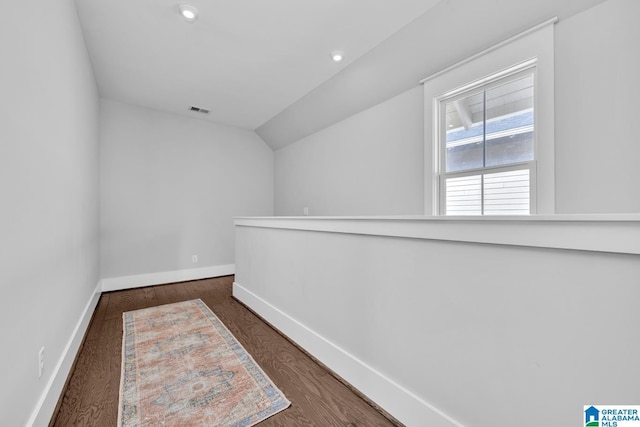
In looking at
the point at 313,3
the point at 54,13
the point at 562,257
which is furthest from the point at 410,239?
the point at 54,13

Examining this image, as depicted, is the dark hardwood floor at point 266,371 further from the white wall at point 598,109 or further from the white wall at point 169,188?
the white wall at point 598,109

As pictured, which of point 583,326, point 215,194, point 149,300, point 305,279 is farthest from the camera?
point 215,194

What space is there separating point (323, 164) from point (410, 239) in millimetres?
2943

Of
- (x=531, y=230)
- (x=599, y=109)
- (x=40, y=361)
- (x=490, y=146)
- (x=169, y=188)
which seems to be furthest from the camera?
(x=169, y=188)

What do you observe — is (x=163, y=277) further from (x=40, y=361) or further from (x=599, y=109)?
(x=599, y=109)

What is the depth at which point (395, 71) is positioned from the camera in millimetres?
2648

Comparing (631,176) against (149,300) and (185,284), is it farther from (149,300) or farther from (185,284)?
(185,284)

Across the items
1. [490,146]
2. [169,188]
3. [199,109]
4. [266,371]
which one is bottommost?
[266,371]

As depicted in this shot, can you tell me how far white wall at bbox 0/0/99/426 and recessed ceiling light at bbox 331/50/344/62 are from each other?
2054 mm

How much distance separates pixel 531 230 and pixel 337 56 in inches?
98.5

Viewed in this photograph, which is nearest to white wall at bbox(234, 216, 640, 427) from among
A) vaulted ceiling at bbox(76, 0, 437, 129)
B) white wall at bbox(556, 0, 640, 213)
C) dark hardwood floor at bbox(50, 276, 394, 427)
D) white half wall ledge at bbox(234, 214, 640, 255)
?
white half wall ledge at bbox(234, 214, 640, 255)

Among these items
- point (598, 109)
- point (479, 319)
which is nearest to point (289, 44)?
point (598, 109)

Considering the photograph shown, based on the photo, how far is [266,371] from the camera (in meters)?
1.72

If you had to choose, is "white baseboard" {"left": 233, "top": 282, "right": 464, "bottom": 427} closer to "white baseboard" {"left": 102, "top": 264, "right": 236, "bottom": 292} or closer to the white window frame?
the white window frame
